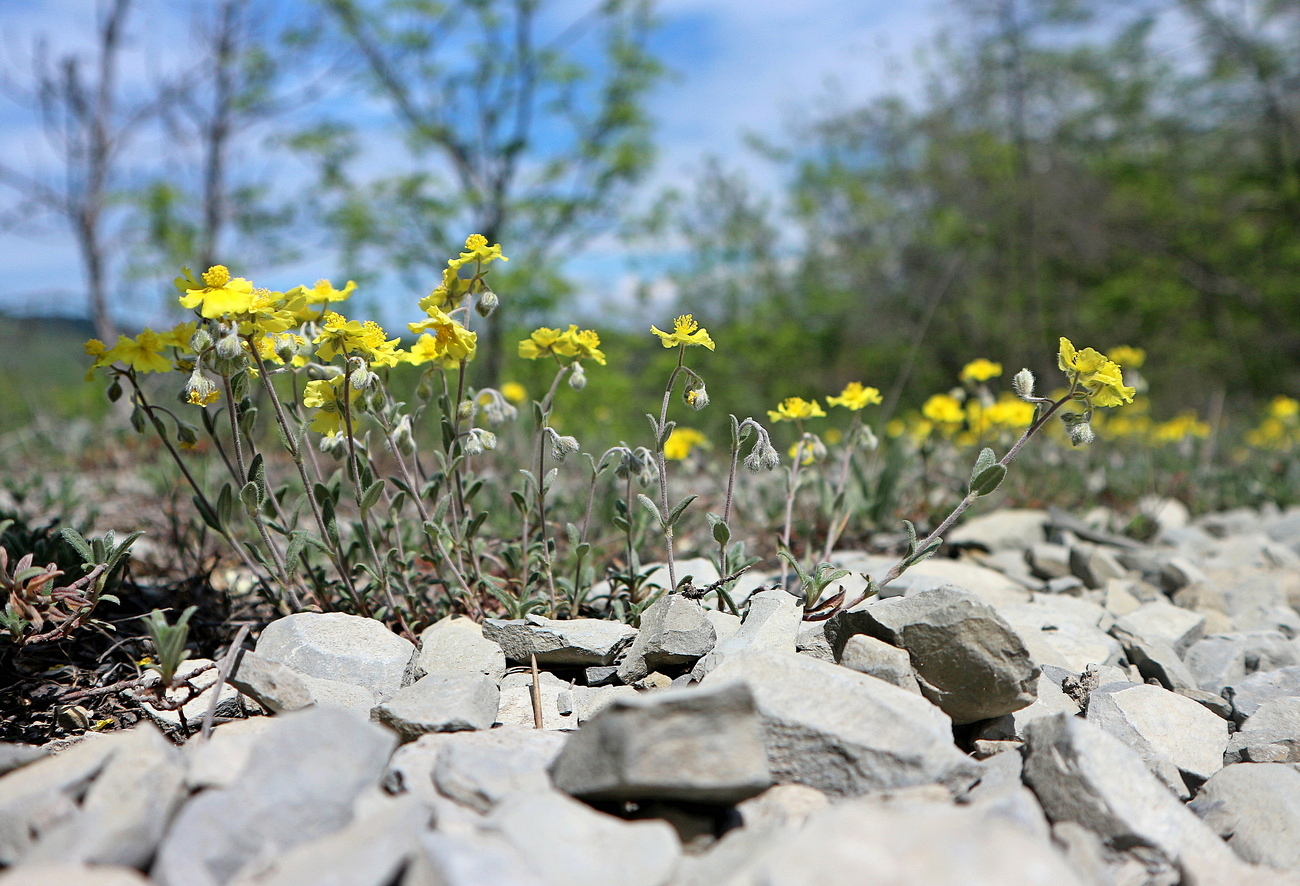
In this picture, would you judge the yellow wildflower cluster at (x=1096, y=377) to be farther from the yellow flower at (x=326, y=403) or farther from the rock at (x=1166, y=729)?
the yellow flower at (x=326, y=403)

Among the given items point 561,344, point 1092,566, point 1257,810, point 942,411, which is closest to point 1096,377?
point 1257,810

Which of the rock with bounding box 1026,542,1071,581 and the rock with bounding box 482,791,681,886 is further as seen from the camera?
the rock with bounding box 1026,542,1071,581

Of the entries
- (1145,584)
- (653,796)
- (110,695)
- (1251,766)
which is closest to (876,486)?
(1145,584)

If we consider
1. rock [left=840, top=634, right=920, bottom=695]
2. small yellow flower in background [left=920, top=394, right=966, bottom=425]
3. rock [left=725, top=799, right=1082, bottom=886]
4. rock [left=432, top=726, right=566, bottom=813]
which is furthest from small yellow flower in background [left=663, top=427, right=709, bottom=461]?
rock [left=725, top=799, right=1082, bottom=886]

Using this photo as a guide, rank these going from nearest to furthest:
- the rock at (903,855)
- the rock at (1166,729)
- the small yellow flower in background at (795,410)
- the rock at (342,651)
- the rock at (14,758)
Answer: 1. the rock at (903,855)
2. the rock at (14,758)
3. the rock at (1166,729)
4. the rock at (342,651)
5. the small yellow flower in background at (795,410)

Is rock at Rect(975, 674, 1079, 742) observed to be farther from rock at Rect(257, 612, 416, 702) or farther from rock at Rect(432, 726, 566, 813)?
rock at Rect(257, 612, 416, 702)

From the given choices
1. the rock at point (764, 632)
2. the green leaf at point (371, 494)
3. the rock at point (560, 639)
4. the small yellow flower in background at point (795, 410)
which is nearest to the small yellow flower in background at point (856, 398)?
the small yellow flower in background at point (795, 410)
